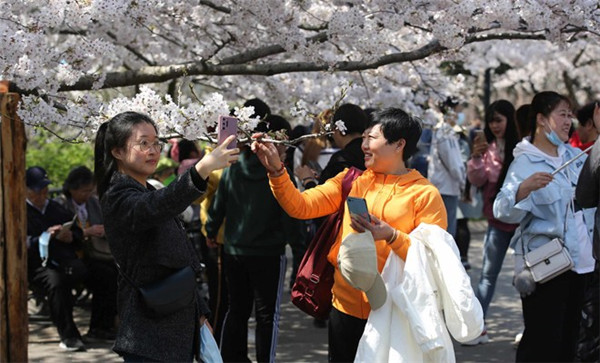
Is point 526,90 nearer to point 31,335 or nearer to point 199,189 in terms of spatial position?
point 31,335

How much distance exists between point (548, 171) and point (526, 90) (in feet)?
64.1

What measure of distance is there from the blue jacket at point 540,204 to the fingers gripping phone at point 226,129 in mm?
2363

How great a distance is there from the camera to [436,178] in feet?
30.0

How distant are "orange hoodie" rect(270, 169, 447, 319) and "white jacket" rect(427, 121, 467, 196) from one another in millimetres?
4401

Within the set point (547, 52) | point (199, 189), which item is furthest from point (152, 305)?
point (547, 52)

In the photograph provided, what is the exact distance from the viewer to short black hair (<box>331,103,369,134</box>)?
5.99 m

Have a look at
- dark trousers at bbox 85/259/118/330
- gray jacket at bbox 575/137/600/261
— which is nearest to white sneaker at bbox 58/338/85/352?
dark trousers at bbox 85/259/118/330

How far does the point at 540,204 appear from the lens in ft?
18.6

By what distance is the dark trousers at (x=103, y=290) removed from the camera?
7.82 m

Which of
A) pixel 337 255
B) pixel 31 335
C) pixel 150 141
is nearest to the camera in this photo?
pixel 150 141

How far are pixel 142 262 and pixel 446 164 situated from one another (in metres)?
5.68

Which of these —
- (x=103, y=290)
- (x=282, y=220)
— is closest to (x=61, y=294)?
(x=103, y=290)

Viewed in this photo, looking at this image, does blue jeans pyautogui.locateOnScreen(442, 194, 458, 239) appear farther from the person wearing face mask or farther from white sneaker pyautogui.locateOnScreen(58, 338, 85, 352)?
white sneaker pyautogui.locateOnScreen(58, 338, 85, 352)

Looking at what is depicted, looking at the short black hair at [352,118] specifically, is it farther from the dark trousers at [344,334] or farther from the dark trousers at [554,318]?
the dark trousers at [344,334]
